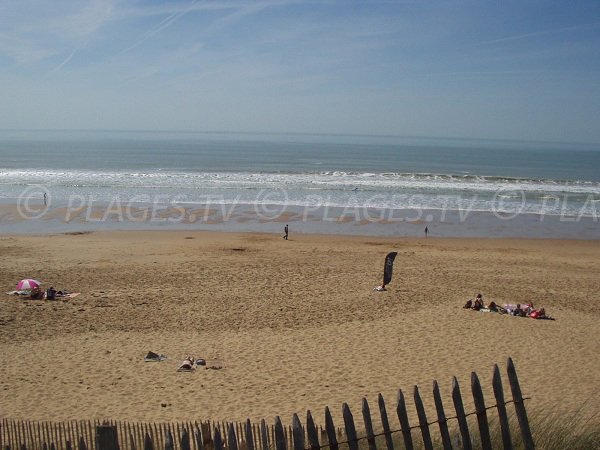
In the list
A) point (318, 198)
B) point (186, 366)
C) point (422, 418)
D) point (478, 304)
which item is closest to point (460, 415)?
point (422, 418)

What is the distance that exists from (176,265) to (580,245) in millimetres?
19830

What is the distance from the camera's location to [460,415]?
4.67 metres

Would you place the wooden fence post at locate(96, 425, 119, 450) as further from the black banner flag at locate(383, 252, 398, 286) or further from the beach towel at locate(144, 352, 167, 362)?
the black banner flag at locate(383, 252, 398, 286)

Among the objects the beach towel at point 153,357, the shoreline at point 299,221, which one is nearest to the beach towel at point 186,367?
the beach towel at point 153,357

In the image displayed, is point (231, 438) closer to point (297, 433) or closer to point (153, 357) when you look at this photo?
point (297, 433)

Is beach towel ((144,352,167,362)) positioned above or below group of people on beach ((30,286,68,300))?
below

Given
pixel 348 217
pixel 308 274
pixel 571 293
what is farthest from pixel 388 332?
pixel 348 217

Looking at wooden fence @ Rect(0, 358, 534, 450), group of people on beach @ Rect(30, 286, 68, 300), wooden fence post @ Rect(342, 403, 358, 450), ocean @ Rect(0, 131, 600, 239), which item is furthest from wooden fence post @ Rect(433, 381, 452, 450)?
ocean @ Rect(0, 131, 600, 239)

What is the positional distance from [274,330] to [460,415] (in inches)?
377

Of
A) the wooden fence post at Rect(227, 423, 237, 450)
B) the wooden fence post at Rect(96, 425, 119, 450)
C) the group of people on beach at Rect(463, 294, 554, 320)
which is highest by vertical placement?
the wooden fence post at Rect(227, 423, 237, 450)

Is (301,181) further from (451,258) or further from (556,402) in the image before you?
(556,402)

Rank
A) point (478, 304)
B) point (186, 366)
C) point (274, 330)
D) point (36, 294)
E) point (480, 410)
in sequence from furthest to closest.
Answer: point (36, 294)
point (478, 304)
point (274, 330)
point (186, 366)
point (480, 410)

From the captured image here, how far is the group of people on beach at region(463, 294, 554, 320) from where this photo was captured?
15.3 metres

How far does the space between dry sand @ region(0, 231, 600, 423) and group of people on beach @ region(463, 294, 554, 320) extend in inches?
13.3
